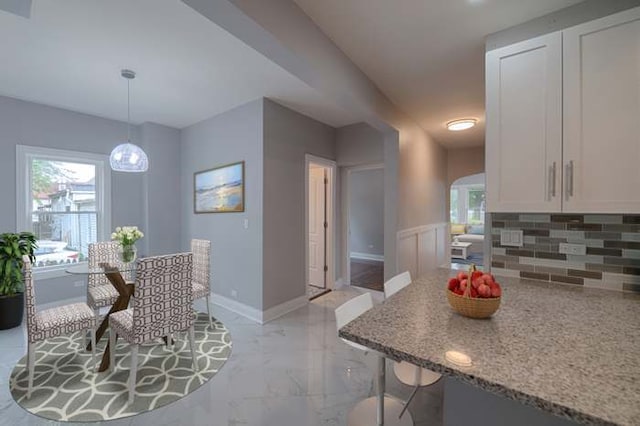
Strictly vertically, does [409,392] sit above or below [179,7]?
below

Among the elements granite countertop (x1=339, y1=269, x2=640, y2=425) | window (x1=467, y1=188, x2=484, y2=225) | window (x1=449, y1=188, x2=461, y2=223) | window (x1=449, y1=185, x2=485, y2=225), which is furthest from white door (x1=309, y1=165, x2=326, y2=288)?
window (x1=467, y1=188, x2=484, y2=225)

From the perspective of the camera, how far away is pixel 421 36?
1906mm

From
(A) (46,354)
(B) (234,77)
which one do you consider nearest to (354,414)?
(A) (46,354)

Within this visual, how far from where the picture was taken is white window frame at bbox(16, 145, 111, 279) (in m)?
3.37

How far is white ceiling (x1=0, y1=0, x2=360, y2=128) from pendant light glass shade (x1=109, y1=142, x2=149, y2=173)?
70 cm

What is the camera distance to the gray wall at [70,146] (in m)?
3.29

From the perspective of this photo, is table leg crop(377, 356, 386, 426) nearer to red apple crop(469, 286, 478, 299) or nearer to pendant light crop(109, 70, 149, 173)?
red apple crop(469, 286, 478, 299)

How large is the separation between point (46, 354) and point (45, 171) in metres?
2.46

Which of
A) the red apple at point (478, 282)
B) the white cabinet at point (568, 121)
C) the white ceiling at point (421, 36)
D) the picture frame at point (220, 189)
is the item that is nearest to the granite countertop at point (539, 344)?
the red apple at point (478, 282)

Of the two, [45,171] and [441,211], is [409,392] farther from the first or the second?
[45,171]

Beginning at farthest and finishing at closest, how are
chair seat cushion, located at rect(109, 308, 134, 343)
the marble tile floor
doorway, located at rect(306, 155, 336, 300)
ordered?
1. doorway, located at rect(306, 155, 336, 300)
2. chair seat cushion, located at rect(109, 308, 134, 343)
3. the marble tile floor

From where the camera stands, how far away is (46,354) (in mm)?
2459

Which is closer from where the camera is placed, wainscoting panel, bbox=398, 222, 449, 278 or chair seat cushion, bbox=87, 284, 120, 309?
chair seat cushion, bbox=87, 284, 120, 309

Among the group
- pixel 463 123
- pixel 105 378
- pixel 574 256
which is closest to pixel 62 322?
pixel 105 378
